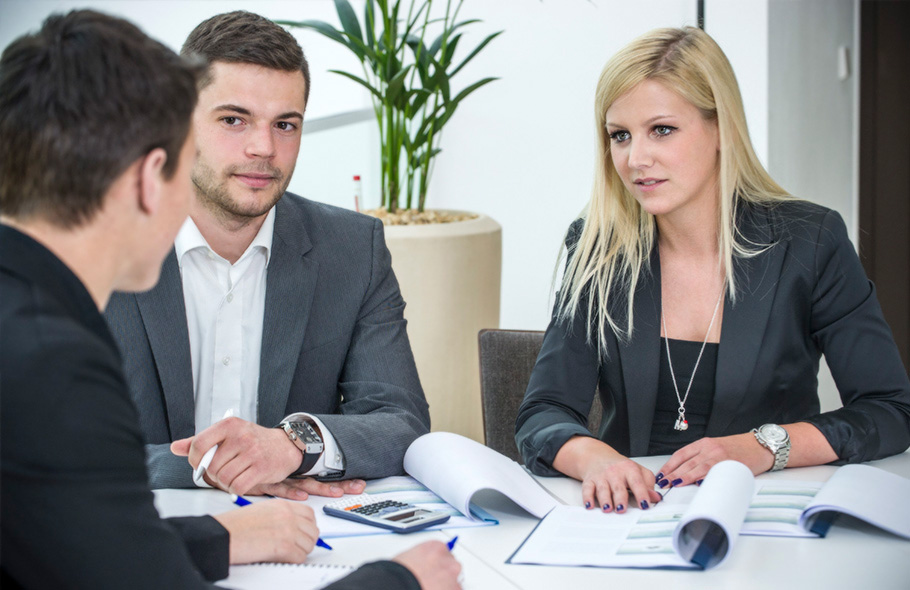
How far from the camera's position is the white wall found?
13.8ft

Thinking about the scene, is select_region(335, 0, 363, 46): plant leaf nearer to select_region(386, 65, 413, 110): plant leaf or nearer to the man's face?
select_region(386, 65, 413, 110): plant leaf

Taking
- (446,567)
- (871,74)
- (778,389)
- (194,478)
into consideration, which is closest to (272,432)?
(194,478)

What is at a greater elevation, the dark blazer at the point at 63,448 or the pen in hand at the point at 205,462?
the dark blazer at the point at 63,448

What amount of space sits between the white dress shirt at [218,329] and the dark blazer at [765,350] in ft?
1.87

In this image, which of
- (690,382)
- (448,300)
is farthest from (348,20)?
(690,382)

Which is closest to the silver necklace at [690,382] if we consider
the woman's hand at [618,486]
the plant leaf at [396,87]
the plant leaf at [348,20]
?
the woman's hand at [618,486]

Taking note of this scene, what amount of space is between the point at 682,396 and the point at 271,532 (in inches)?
41.5

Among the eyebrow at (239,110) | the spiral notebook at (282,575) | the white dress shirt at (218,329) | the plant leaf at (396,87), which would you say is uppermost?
the plant leaf at (396,87)

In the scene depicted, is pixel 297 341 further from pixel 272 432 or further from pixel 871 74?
pixel 871 74

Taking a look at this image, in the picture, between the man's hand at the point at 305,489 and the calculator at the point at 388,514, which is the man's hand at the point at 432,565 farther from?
the man's hand at the point at 305,489

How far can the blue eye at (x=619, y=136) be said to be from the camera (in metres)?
1.95

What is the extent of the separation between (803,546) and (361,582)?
0.61 meters

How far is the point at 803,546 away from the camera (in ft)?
3.99

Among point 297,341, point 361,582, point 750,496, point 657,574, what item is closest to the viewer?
point 361,582
